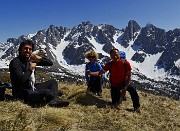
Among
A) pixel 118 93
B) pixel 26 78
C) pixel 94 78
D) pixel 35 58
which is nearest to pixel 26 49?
pixel 35 58

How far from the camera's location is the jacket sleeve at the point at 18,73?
11.4 meters

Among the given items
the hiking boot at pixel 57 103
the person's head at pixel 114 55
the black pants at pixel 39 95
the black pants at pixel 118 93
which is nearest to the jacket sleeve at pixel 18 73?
the black pants at pixel 39 95

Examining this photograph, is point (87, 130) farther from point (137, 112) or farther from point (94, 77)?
point (94, 77)

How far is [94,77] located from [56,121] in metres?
8.06

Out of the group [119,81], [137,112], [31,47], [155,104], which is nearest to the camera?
[31,47]

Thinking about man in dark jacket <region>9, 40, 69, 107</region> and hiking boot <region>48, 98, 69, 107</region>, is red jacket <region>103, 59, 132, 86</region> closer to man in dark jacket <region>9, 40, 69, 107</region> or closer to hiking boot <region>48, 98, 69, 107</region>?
hiking boot <region>48, 98, 69, 107</region>

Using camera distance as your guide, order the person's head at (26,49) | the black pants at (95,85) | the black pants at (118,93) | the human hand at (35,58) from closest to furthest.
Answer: the person's head at (26,49) → the human hand at (35,58) → the black pants at (118,93) → the black pants at (95,85)

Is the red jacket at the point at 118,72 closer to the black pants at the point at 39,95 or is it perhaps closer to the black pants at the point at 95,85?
the black pants at the point at 95,85

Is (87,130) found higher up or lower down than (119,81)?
lower down

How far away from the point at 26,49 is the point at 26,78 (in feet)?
3.70

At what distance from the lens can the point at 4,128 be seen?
7699 millimetres

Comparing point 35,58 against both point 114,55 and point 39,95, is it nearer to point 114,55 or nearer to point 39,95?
point 39,95

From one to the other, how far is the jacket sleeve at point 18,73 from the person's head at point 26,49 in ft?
1.19

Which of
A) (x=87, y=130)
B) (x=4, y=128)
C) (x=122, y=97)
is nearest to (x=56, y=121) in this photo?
(x=87, y=130)
